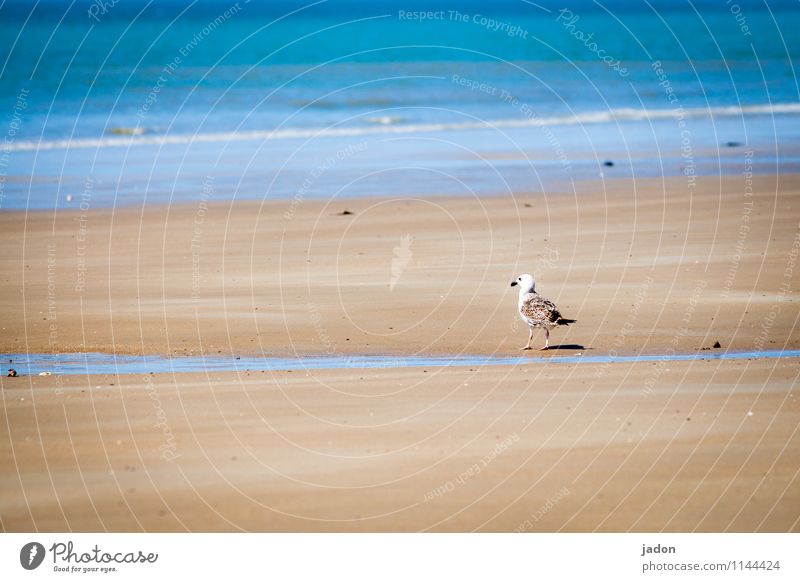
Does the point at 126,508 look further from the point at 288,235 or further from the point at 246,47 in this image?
the point at 246,47

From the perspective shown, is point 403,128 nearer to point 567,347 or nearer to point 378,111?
point 378,111

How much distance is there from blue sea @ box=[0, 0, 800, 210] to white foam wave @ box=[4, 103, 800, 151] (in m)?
0.14

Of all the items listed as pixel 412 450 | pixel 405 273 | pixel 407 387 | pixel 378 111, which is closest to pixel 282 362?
pixel 407 387

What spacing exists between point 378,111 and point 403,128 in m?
6.48

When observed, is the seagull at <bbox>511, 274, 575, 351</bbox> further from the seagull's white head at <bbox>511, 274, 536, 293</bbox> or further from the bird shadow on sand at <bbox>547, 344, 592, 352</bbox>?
the seagull's white head at <bbox>511, 274, 536, 293</bbox>

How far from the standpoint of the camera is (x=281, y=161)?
3359cm

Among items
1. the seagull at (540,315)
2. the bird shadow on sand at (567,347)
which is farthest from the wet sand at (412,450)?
the seagull at (540,315)

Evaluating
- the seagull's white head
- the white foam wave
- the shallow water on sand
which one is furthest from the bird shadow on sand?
the white foam wave

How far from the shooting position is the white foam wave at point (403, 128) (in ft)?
130

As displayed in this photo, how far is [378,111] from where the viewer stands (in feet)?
162
